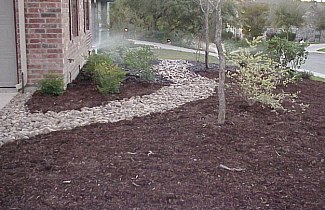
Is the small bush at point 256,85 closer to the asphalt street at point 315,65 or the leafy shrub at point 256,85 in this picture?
the leafy shrub at point 256,85

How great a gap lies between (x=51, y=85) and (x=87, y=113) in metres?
1.47

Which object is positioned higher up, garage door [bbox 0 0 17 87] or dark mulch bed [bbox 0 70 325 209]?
garage door [bbox 0 0 17 87]

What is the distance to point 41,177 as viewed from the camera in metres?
4.17

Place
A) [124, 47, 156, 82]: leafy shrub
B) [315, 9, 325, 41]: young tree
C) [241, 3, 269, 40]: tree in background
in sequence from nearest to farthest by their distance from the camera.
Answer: [124, 47, 156, 82]: leafy shrub
[241, 3, 269, 40]: tree in background
[315, 9, 325, 41]: young tree

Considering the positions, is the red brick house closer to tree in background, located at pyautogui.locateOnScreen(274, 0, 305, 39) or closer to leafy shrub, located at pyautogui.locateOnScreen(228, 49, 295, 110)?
leafy shrub, located at pyautogui.locateOnScreen(228, 49, 295, 110)

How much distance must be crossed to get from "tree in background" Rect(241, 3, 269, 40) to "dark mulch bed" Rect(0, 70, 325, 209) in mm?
25859

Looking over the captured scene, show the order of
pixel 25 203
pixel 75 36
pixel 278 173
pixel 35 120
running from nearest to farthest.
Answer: pixel 25 203 → pixel 278 173 → pixel 35 120 → pixel 75 36

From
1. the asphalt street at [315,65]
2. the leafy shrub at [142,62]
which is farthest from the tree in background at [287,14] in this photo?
the leafy shrub at [142,62]

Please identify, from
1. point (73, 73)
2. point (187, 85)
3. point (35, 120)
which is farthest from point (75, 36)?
point (35, 120)

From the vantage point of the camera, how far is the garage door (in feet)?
27.2

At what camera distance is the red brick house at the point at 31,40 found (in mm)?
8219

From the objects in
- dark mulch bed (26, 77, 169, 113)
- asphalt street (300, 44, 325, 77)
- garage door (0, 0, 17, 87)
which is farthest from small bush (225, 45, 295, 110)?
asphalt street (300, 44, 325, 77)

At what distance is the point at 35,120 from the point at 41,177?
7.55ft

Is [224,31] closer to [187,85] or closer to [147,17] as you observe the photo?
[147,17]
